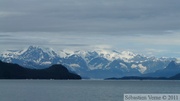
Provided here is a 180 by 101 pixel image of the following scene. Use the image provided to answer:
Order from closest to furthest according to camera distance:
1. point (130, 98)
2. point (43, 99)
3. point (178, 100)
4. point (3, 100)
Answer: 1. point (130, 98)
2. point (178, 100)
3. point (3, 100)
4. point (43, 99)

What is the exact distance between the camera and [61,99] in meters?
134

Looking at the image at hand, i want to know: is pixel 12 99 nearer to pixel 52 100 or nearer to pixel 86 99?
pixel 52 100

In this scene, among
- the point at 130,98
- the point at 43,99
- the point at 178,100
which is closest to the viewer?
the point at 130,98

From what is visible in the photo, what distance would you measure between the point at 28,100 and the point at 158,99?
6489 cm

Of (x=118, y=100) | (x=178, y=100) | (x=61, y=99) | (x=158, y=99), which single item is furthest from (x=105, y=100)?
(x=158, y=99)

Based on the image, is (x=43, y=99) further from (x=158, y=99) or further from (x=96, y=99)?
(x=158, y=99)

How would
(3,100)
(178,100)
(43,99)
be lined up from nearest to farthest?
(178,100) < (3,100) < (43,99)

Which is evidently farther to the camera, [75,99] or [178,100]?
[75,99]

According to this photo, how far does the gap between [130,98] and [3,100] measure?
6465 cm

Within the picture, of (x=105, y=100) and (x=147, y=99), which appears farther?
(x=105, y=100)

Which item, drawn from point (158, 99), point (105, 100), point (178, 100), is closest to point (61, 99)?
point (105, 100)

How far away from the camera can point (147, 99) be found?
67812 mm

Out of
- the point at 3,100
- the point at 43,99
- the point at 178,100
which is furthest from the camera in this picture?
the point at 43,99

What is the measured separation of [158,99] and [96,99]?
66.2 metres
